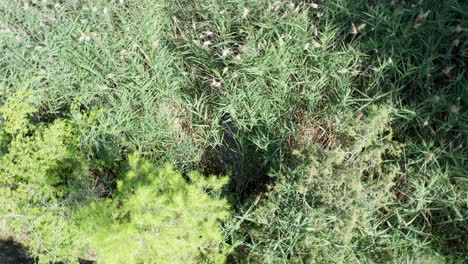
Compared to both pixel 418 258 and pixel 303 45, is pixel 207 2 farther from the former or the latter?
pixel 418 258

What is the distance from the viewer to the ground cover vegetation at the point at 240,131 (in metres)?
2.28

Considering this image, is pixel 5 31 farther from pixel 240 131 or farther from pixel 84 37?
pixel 240 131

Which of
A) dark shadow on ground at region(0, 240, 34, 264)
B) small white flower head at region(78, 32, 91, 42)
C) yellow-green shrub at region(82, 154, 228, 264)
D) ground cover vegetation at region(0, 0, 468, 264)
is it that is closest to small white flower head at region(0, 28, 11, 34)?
ground cover vegetation at region(0, 0, 468, 264)

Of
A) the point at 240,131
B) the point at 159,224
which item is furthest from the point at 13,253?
the point at 240,131

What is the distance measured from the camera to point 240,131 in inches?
113

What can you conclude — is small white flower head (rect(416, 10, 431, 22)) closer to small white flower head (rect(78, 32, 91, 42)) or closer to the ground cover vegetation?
the ground cover vegetation

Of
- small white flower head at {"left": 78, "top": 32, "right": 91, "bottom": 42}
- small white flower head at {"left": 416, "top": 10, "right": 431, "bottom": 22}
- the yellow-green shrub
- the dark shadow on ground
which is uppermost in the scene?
small white flower head at {"left": 78, "top": 32, "right": 91, "bottom": 42}

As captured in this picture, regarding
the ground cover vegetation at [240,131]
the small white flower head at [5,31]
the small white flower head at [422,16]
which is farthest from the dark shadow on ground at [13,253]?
the small white flower head at [422,16]

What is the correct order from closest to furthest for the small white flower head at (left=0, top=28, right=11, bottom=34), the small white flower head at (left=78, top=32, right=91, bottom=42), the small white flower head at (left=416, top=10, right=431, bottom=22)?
the small white flower head at (left=416, top=10, right=431, bottom=22), the small white flower head at (left=78, top=32, right=91, bottom=42), the small white flower head at (left=0, top=28, right=11, bottom=34)

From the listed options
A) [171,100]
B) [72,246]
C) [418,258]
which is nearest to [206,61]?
[171,100]

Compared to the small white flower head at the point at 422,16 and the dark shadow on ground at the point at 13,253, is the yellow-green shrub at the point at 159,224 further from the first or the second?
the small white flower head at the point at 422,16

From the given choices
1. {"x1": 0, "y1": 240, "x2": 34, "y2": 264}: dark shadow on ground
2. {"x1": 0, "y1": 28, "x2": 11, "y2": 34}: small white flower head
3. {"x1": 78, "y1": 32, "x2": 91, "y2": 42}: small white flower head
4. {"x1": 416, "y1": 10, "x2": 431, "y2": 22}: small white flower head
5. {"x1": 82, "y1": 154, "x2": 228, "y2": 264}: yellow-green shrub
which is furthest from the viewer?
{"x1": 0, "y1": 240, "x2": 34, "y2": 264}: dark shadow on ground

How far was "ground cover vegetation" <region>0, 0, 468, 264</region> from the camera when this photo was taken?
2.28m

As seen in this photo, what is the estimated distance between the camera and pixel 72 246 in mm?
2744
